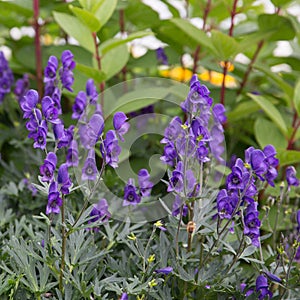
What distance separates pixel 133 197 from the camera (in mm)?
1737

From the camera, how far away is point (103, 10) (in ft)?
7.50

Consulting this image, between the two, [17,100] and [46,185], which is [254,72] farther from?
[46,185]

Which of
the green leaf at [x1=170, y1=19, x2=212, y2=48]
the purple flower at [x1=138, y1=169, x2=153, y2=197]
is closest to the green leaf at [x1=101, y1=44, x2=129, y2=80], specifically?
the green leaf at [x1=170, y1=19, x2=212, y2=48]

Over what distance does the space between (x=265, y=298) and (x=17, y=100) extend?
1520 millimetres

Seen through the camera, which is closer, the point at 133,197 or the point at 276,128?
the point at 133,197

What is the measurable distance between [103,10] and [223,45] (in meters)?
0.52

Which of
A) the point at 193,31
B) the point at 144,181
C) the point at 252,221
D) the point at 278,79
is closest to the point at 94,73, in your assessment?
the point at 193,31

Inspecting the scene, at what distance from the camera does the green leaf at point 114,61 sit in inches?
94.1

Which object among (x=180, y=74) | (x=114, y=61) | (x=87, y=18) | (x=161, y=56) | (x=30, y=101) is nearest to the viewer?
(x=30, y=101)

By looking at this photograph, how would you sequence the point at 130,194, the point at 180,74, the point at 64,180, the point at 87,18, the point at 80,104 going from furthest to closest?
1. the point at 180,74
2. the point at 87,18
3. the point at 80,104
4. the point at 130,194
5. the point at 64,180

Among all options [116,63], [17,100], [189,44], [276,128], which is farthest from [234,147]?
[17,100]

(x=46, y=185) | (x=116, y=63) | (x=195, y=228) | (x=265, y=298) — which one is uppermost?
(x=116, y=63)

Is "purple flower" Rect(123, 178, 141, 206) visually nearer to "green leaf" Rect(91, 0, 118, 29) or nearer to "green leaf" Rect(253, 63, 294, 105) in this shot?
"green leaf" Rect(91, 0, 118, 29)

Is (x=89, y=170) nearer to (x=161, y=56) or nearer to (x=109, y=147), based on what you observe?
(x=109, y=147)
